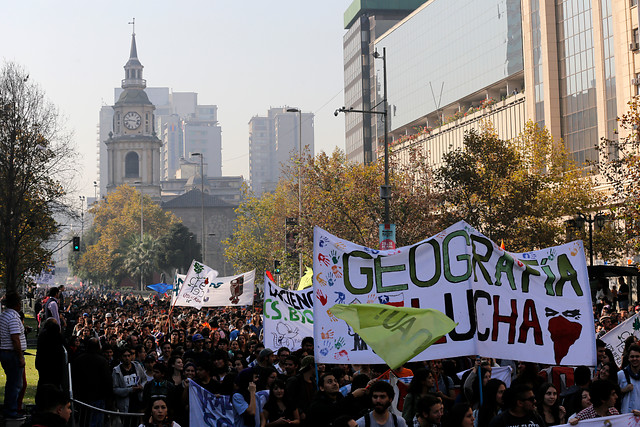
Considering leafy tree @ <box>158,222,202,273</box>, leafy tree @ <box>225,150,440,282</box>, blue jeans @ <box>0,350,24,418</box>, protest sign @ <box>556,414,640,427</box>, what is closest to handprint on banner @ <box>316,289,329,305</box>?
protest sign @ <box>556,414,640,427</box>

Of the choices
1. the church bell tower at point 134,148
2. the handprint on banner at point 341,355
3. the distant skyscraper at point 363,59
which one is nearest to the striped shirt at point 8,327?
the handprint on banner at point 341,355

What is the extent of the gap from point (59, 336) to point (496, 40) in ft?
226

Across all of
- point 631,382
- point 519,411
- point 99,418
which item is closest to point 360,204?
point 99,418

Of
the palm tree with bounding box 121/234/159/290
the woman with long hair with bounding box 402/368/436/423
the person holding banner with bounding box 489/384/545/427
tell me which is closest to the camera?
the person holding banner with bounding box 489/384/545/427

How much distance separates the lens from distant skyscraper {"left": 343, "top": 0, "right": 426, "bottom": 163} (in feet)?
392

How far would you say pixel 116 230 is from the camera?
470ft

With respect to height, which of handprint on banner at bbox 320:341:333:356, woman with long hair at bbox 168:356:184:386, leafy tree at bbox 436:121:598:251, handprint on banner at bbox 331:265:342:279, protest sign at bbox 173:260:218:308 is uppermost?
leafy tree at bbox 436:121:598:251

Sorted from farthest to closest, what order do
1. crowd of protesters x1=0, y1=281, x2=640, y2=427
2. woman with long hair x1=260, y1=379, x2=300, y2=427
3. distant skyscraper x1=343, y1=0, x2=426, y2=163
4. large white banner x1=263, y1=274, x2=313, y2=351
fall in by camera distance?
1. distant skyscraper x1=343, y1=0, x2=426, y2=163
2. large white banner x1=263, y1=274, x2=313, y2=351
3. woman with long hair x1=260, y1=379, x2=300, y2=427
4. crowd of protesters x1=0, y1=281, x2=640, y2=427

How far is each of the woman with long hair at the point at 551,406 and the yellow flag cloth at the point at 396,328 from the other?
124 centimetres

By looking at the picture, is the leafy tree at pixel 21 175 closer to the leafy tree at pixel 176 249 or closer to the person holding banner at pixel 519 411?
the person holding banner at pixel 519 411

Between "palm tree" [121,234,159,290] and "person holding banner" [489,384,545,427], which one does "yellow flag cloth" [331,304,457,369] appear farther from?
"palm tree" [121,234,159,290]

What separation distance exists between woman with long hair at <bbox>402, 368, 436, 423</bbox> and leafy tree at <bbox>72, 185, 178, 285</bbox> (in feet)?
373

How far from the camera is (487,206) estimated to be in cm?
4581

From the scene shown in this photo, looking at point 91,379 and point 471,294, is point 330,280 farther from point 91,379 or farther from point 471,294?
point 91,379
